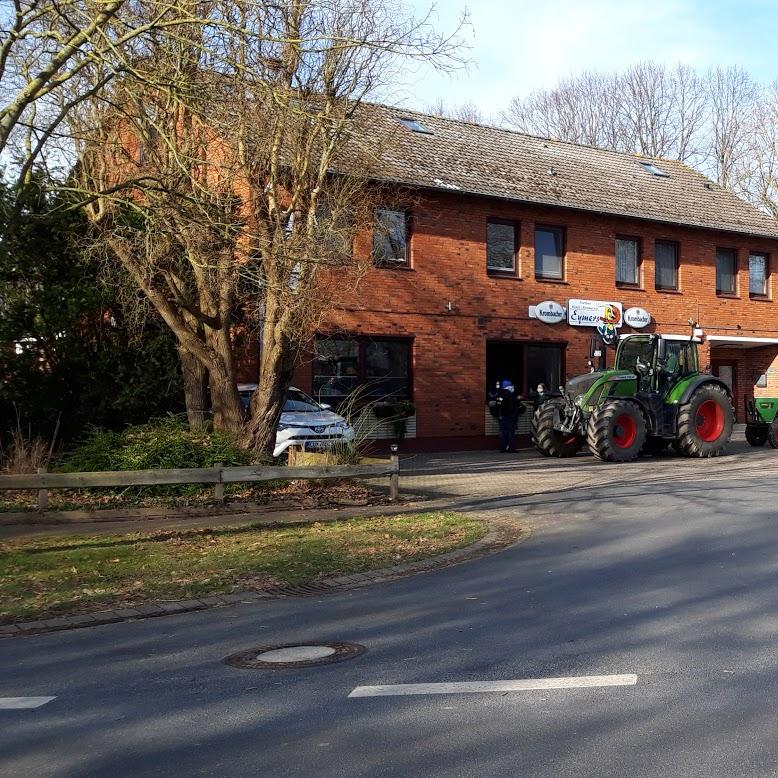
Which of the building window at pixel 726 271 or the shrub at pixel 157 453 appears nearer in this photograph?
the shrub at pixel 157 453

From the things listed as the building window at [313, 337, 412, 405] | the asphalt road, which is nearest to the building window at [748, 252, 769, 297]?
the building window at [313, 337, 412, 405]

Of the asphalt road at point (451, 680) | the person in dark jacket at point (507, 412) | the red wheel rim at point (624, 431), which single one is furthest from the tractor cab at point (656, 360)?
the asphalt road at point (451, 680)

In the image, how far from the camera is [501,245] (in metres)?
25.2

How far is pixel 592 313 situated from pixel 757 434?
16.9 ft

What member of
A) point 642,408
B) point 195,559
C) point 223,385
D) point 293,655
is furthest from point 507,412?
point 293,655

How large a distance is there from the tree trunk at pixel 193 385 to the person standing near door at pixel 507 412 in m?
8.40

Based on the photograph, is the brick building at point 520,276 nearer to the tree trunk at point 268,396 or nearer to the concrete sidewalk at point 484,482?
the concrete sidewalk at point 484,482

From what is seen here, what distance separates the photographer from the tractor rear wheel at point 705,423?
21.3m

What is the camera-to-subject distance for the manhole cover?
611 cm

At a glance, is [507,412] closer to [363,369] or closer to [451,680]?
[363,369]

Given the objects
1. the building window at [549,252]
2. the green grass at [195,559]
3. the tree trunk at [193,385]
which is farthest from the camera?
the building window at [549,252]

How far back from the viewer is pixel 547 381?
25953mm

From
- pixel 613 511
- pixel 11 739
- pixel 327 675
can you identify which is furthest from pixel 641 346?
pixel 11 739

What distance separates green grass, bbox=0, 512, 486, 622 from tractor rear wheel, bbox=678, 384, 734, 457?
10411 mm
